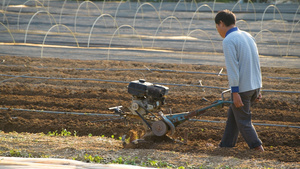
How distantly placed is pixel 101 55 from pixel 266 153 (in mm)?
8337

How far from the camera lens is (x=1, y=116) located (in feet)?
19.1

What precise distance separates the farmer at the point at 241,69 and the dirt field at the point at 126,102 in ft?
1.05

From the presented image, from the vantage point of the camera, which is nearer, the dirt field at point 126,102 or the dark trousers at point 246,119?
the dark trousers at point 246,119

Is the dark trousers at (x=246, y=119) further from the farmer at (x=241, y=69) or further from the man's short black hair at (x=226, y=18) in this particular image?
the man's short black hair at (x=226, y=18)

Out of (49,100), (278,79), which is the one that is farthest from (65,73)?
(278,79)

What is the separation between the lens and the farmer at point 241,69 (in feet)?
12.1

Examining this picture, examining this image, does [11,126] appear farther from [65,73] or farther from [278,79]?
[278,79]

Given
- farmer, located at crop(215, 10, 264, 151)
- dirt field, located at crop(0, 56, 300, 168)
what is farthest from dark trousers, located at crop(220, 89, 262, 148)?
dirt field, located at crop(0, 56, 300, 168)

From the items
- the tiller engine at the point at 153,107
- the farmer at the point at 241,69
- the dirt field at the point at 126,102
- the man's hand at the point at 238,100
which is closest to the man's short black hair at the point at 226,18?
the farmer at the point at 241,69

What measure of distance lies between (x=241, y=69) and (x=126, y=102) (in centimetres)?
309

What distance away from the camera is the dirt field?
15.3 feet

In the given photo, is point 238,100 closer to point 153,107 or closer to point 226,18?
point 226,18

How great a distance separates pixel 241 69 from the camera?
376cm

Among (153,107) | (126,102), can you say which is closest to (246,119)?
(153,107)
